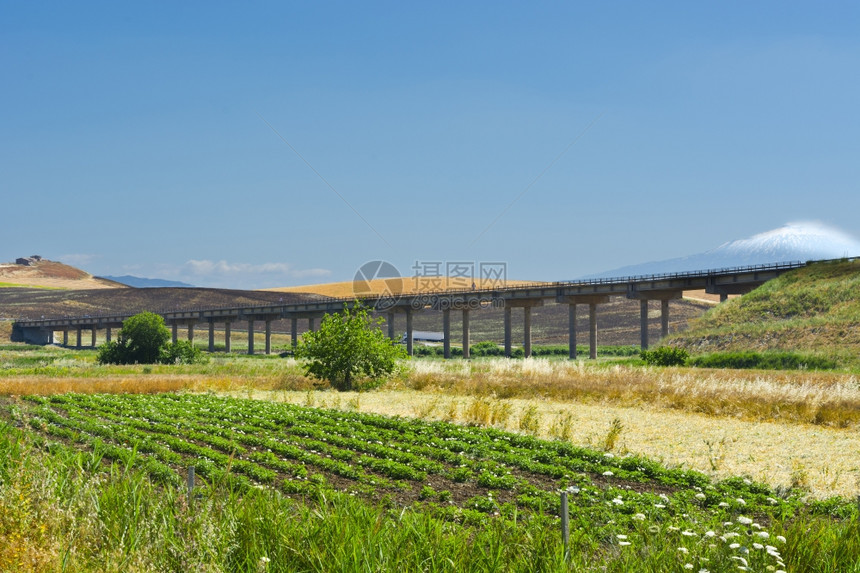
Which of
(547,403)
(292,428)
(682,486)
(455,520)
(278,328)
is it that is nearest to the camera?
(455,520)

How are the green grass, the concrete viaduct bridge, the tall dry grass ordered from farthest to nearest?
the concrete viaduct bridge < the tall dry grass < the green grass

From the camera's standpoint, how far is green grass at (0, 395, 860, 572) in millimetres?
8297

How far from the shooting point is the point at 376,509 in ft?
34.2

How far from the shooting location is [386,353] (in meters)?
41.7

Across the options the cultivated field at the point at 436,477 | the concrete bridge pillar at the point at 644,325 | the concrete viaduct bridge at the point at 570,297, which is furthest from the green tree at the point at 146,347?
the concrete bridge pillar at the point at 644,325

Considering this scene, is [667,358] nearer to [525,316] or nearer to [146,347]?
[525,316]

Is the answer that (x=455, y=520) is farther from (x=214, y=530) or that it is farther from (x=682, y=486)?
(x=682, y=486)

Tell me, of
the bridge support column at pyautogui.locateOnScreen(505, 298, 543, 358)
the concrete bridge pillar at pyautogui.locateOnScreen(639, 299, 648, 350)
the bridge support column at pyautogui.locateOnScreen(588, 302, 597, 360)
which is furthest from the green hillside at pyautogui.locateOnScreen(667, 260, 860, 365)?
the bridge support column at pyautogui.locateOnScreen(505, 298, 543, 358)

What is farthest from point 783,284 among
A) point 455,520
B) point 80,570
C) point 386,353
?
point 80,570

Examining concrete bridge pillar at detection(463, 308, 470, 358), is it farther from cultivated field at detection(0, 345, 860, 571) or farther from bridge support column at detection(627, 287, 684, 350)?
cultivated field at detection(0, 345, 860, 571)

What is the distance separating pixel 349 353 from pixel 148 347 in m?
37.4

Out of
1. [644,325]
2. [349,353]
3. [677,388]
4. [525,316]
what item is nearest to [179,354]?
[349,353]

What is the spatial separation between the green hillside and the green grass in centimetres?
4231

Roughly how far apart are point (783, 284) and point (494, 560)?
84.4 metres
